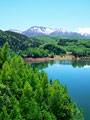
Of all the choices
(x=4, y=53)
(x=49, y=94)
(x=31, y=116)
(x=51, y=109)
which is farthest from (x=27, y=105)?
(x=4, y=53)

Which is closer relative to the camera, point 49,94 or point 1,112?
point 1,112

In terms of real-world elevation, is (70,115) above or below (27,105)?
below

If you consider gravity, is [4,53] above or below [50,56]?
above

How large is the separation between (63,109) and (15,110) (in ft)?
41.4

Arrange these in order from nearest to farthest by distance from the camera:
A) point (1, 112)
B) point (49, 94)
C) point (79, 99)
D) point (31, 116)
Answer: point (1, 112) < point (31, 116) < point (49, 94) < point (79, 99)

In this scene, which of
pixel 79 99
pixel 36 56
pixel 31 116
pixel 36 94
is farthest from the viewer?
pixel 36 56

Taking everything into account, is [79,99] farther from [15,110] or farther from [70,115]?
[15,110]

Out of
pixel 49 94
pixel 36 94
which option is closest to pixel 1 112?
pixel 36 94

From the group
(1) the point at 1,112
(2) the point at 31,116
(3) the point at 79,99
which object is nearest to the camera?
(1) the point at 1,112

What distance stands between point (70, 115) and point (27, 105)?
11.2 metres

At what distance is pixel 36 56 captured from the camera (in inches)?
7303

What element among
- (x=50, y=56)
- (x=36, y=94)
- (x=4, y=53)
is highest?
(x=4, y=53)

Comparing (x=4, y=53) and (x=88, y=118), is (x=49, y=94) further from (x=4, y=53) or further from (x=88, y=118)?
(x=4, y=53)

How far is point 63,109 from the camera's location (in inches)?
1577
